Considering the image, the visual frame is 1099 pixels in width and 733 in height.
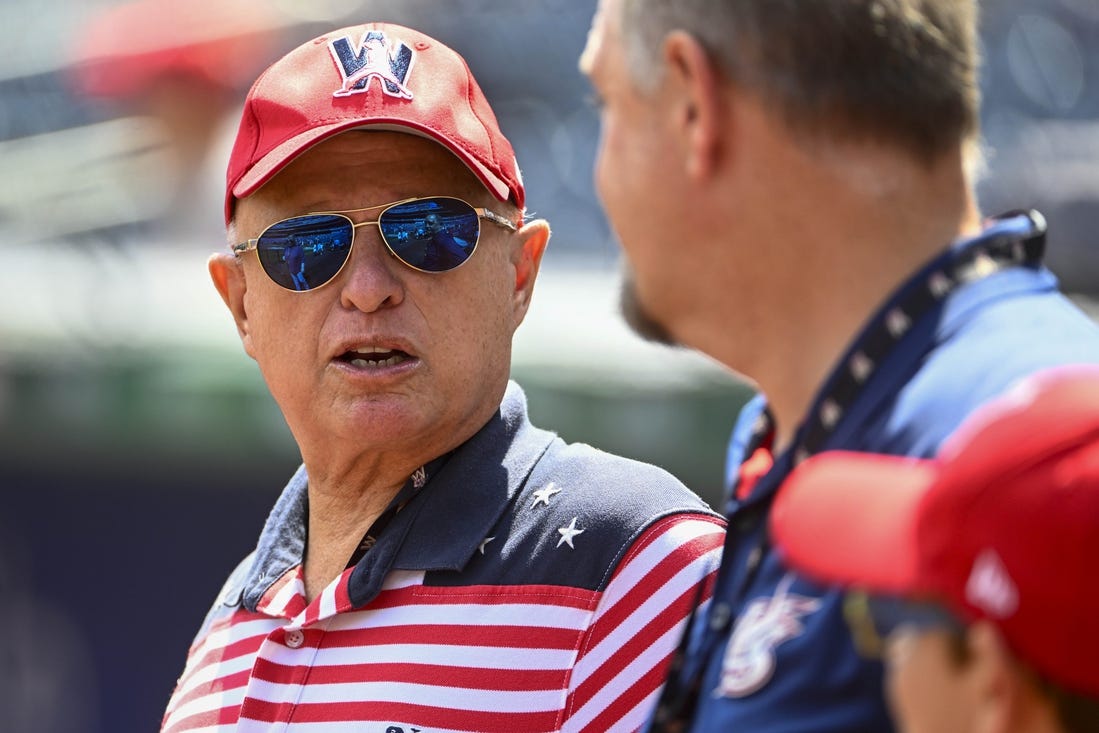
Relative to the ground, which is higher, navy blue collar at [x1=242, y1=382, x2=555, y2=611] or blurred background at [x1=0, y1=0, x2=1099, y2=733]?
navy blue collar at [x1=242, y1=382, x2=555, y2=611]

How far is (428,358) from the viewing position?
2.28 metres

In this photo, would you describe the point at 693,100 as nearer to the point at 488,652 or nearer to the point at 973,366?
the point at 973,366

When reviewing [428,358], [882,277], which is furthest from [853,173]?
[428,358]

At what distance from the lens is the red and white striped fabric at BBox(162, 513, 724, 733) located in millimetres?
2016

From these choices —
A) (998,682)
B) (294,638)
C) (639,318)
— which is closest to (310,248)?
(294,638)

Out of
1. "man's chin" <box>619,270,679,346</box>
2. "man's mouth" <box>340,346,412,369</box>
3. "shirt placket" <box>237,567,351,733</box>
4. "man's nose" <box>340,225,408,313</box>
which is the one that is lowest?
"shirt placket" <box>237,567,351,733</box>

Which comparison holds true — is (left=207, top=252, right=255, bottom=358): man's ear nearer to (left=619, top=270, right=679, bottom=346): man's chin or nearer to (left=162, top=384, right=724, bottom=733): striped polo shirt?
(left=162, top=384, right=724, bottom=733): striped polo shirt

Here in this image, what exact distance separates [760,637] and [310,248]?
118 cm

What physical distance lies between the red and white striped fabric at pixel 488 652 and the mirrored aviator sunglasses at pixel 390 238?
0.44 m

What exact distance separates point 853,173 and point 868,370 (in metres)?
0.16

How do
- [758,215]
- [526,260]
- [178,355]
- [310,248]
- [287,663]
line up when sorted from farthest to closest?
[178,355] → [526,260] → [310,248] → [287,663] → [758,215]

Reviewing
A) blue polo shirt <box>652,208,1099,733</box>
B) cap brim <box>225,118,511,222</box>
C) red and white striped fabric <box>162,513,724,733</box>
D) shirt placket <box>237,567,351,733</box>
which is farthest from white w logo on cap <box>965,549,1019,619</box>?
cap brim <box>225,118,511,222</box>

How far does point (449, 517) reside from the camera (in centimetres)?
222

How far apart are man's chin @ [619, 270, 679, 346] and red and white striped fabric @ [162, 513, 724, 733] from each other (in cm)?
51
